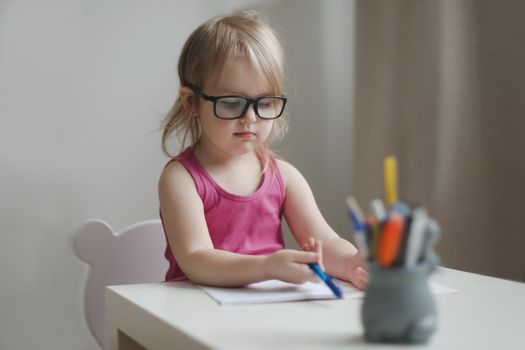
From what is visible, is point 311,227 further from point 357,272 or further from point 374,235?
point 374,235

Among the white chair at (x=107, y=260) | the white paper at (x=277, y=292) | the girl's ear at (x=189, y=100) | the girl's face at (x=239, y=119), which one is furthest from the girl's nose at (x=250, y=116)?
the white chair at (x=107, y=260)

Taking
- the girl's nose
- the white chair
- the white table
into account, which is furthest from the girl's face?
the white chair

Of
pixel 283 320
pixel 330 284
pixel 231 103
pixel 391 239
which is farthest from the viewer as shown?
pixel 231 103

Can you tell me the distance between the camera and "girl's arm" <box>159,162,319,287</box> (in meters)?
1.03

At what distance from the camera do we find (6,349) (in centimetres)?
179

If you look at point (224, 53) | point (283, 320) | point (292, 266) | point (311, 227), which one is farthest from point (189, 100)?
point (283, 320)

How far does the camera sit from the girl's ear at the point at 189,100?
1303 mm

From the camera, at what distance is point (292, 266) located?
1.02 meters

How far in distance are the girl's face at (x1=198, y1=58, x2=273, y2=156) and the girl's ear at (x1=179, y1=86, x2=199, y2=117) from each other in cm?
4

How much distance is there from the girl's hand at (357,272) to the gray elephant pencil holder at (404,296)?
0.35 meters

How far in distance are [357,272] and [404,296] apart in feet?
1.28

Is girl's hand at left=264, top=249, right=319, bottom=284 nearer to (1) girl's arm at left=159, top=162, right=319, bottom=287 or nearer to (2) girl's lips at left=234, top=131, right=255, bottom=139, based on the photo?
(1) girl's arm at left=159, top=162, right=319, bottom=287

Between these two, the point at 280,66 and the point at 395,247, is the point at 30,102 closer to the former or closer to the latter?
the point at 280,66

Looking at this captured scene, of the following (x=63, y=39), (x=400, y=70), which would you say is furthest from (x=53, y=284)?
(x=400, y=70)
